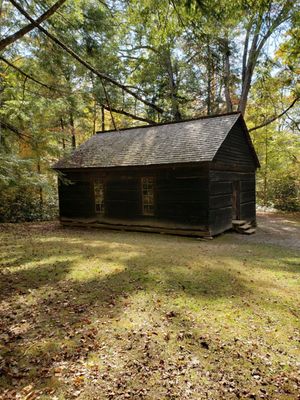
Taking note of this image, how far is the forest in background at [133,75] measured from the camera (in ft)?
21.0

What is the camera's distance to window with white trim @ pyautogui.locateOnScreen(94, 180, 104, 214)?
1572cm

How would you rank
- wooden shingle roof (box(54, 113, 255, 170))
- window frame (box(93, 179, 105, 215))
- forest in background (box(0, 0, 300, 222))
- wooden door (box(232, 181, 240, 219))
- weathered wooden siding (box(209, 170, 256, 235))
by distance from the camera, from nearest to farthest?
forest in background (box(0, 0, 300, 222)) → weathered wooden siding (box(209, 170, 256, 235)) → wooden shingle roof (box(54, 113, 255, 170)) → wooden door (box(232, 181, 240, 219)) → window frame (box(93, 179, 105, 215))

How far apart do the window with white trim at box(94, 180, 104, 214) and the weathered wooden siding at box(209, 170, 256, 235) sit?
→ 20.8 ft

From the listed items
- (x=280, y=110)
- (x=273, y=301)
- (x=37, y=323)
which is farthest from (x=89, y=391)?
(x=280, y=110)

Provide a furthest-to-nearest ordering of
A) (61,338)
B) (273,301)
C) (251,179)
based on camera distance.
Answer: (251,179) < (273,301) < (61,338)

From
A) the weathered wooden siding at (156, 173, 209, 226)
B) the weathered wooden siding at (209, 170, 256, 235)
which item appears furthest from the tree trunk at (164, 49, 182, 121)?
the weathered wooden siding at (156, 173, 209, 226)

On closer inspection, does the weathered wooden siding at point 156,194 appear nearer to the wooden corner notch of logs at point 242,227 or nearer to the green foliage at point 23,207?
the wooden corner notch of logs at point 242,227

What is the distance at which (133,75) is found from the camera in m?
24.7

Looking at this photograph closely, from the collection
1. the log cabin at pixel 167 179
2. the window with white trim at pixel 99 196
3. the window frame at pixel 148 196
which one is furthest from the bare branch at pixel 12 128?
the window with white trim at pixel 99 196

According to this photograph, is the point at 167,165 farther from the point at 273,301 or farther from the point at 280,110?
the point at 280,110

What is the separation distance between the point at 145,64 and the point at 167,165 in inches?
637

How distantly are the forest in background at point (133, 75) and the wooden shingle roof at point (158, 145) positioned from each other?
1433mm

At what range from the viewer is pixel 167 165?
1287 centimetres

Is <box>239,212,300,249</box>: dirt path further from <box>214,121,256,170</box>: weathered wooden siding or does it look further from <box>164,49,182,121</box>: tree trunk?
<box>164,49,182,121</box>: tree trunk
